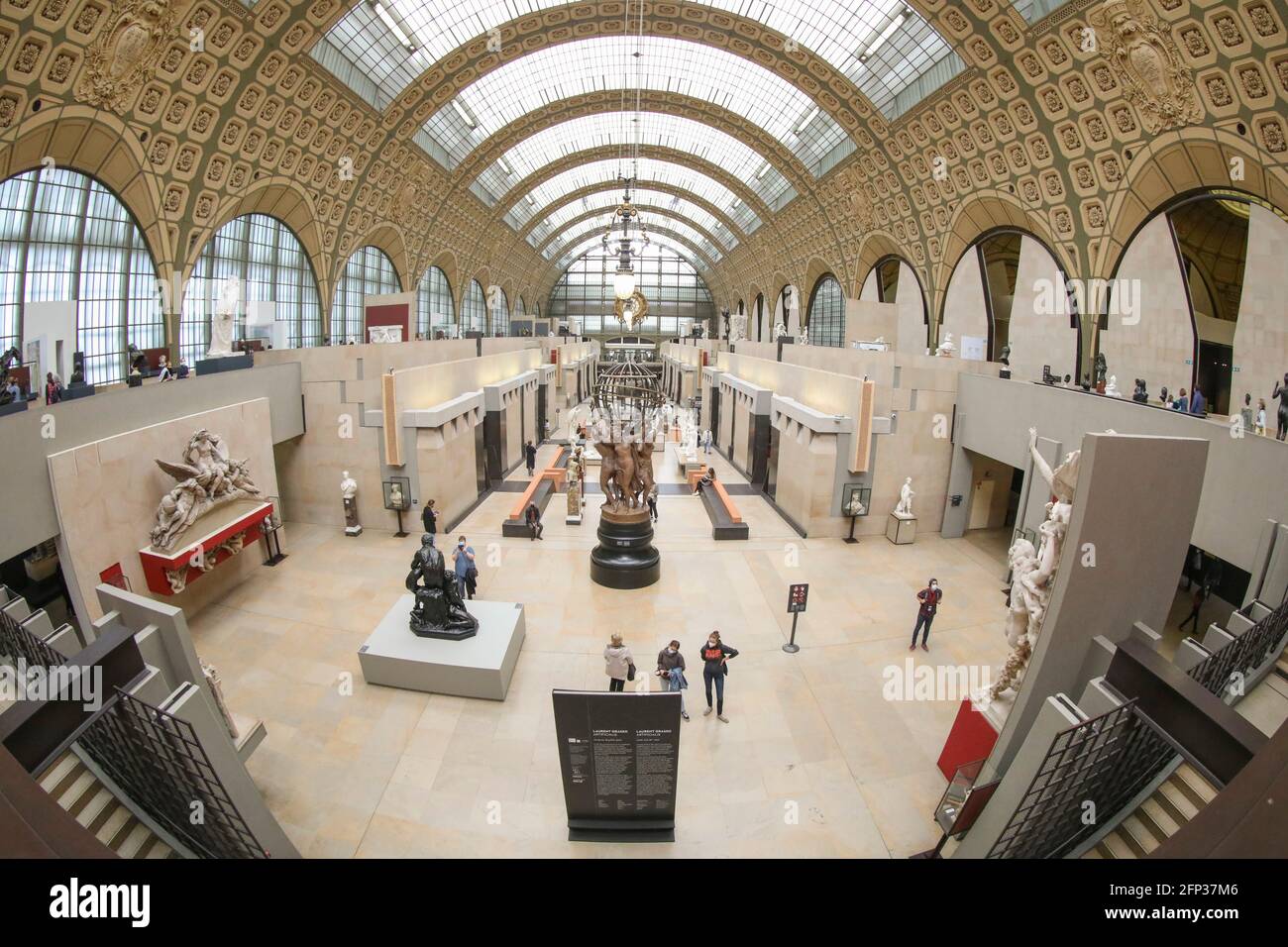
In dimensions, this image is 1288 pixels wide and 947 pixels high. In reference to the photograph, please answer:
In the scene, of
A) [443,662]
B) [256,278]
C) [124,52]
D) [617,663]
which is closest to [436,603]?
[443,662]

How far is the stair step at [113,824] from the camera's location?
13.3 ft

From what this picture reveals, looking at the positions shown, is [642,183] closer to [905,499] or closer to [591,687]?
[905,499]

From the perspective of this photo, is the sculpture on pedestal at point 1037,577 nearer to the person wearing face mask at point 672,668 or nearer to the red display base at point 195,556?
the person wearing face mask at point 672,668

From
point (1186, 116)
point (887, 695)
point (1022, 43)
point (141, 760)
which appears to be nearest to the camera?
point (141, 760)

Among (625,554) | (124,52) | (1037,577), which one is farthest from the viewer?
(124,52)

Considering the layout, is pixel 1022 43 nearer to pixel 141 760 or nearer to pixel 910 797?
pixel 910 797

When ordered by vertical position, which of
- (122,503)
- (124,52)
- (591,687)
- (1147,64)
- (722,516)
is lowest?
(591,687)

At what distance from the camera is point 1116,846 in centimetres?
447

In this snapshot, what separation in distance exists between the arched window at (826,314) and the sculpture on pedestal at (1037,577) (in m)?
36.3

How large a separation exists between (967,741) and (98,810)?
7.41 m

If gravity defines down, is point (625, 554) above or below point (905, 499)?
below

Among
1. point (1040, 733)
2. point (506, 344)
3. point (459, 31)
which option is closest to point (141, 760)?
point (1040, 733)
